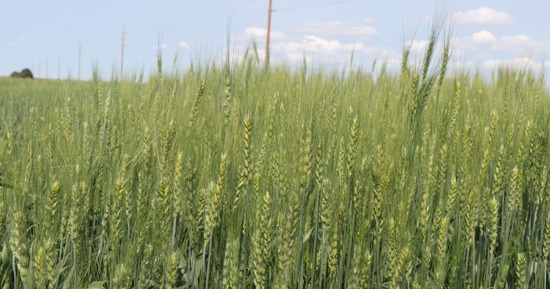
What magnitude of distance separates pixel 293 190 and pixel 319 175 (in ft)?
0.44

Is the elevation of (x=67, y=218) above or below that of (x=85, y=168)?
below

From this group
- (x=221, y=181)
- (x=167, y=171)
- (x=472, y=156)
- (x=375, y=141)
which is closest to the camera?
(x=221, y=181)

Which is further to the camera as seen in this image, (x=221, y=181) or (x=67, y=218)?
(x=67, y=218)

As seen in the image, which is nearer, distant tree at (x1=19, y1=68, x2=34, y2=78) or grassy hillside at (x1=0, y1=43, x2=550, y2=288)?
grassy hillside at (x1=0, y1=43, x2=550, y2=288)

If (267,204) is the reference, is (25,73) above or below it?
above

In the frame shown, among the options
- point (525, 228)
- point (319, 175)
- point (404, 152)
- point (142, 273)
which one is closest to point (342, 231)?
point (319, 175)

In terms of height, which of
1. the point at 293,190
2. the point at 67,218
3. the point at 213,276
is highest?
the point at 293,190

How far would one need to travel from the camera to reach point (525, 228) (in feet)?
6.06

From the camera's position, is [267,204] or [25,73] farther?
[25,73]

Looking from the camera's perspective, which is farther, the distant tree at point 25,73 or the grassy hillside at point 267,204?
the distant tree at point 25,73

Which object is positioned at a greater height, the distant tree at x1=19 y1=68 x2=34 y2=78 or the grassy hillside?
the distant tree at x1=19 y1=68 x2=34 y2=78

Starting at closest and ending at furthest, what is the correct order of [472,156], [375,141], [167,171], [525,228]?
[167,171], [375,141], [472,156], [525,228]

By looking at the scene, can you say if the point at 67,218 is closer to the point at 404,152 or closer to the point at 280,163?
the point at 280,163

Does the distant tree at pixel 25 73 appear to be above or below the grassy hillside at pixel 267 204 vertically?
Answer: above
